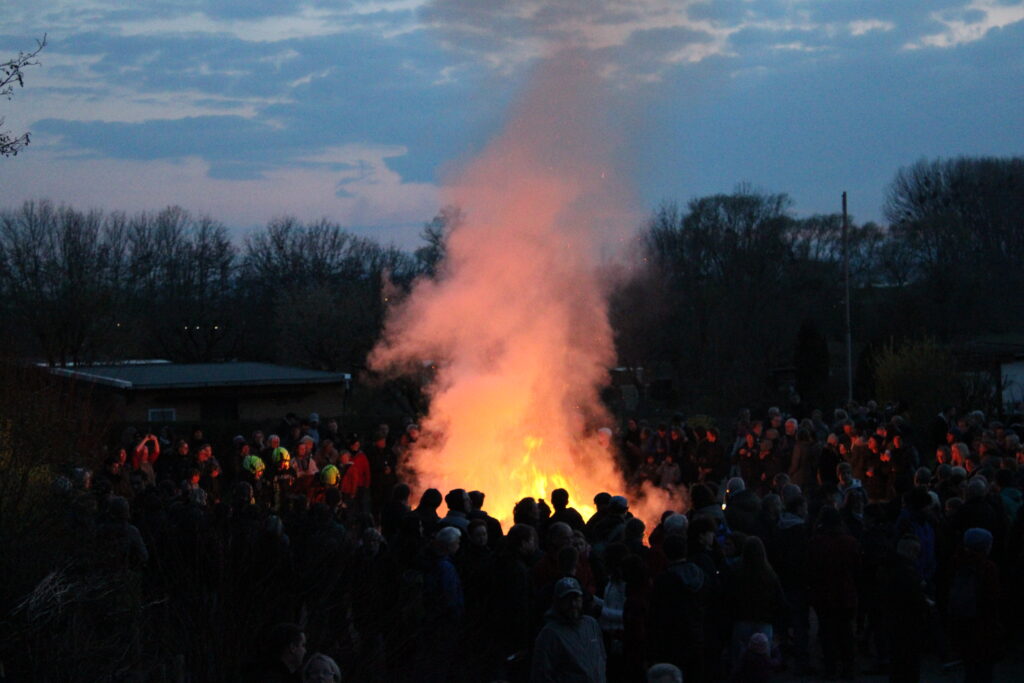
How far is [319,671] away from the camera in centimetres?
621

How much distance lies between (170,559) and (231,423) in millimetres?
18414

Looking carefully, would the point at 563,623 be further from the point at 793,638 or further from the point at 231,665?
the point at 793,638

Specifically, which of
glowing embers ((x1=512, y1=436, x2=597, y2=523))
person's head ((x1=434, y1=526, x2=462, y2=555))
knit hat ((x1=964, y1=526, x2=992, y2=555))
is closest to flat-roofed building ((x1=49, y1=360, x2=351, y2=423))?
glowing embers ((x1=512, y1=436, x2=597, y2=523))

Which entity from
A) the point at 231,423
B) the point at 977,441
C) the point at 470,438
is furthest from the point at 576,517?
the point at 231,423

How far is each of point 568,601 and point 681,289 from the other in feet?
131

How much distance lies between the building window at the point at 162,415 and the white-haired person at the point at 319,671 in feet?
83.2

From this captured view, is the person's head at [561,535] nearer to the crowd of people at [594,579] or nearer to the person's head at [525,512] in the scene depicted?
the crowd of people at [594,579]

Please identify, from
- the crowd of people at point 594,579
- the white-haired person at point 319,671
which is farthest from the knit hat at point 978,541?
the white-haired person at point 319,671

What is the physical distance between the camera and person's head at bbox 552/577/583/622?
24.9 feet

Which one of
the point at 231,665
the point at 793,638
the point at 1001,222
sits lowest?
the point at 793,638

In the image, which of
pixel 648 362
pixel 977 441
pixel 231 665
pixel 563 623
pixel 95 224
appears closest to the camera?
pixel 563 623

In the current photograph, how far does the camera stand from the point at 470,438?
57.4 ft

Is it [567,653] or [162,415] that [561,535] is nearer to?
[567,653]

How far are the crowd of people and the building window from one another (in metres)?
17.9
